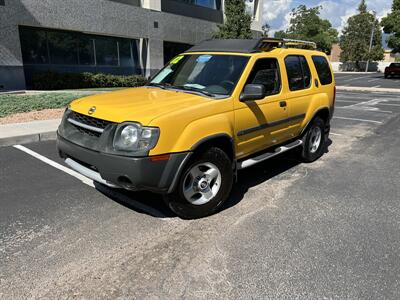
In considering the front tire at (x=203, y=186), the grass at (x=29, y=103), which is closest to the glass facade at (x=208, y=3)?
the grass at (x=29, y=103)

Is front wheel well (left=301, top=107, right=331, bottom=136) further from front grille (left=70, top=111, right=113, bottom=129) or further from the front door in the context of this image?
front grille (left=70, top=111, right=113, bottom=129)

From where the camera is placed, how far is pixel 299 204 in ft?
13.9

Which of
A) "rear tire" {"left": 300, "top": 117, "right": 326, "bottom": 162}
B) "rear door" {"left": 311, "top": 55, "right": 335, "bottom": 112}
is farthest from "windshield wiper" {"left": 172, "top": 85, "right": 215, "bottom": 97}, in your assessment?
"rear door" {"left": 311, "top": 55, "right": 335, "bottom": 112}

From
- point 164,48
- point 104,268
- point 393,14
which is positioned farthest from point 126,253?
point 393,14

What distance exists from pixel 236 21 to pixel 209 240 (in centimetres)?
2022

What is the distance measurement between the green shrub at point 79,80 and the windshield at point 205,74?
12.8m

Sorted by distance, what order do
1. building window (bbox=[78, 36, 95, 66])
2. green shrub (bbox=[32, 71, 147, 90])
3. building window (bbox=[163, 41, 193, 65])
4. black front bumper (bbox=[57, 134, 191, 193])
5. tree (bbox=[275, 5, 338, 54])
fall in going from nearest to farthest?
black front bumper (bbox=[57, 134, 191, 193])
green shrub (bbox=[32, 71, 147, 90])
building window (bbox=[78, 36, 95, 66])
building window (bbox=[163, 41, 193, 65])
tree (bbox=[275, 5, 338, 54])

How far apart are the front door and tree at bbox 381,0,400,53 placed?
33405mm

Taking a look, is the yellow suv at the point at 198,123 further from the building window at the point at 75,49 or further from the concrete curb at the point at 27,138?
the building window at the point at 75,49

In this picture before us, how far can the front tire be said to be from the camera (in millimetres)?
3586

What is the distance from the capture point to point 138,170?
3164 mm

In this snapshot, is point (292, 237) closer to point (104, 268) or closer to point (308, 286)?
point (308, 286)

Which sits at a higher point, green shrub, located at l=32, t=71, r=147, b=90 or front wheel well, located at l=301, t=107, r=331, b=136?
front wheel well, located at l=301, t=107, r=331, b=136

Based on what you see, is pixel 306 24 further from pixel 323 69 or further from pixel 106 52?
pixel 323 69
